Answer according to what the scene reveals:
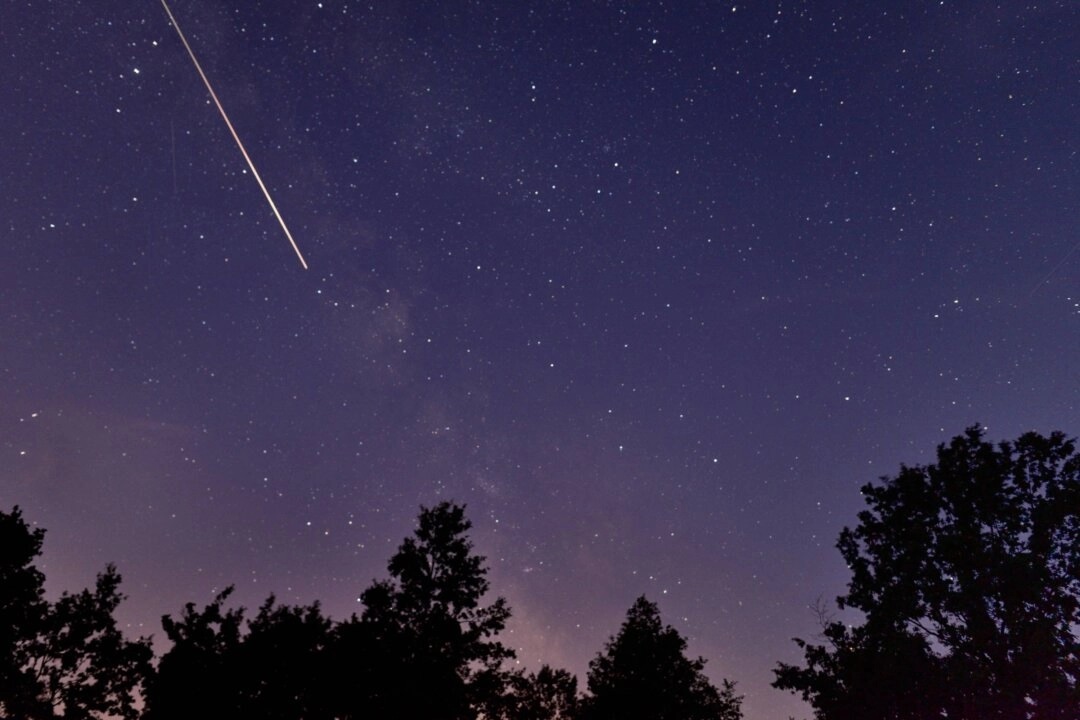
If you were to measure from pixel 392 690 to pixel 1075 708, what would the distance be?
75.8 feet

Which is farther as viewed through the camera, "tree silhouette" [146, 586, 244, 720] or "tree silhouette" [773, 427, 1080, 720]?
"tree silhouette" [146, 586, 244, 720]

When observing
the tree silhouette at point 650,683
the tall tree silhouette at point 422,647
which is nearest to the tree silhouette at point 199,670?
the tall tree silhouette at point 422,647

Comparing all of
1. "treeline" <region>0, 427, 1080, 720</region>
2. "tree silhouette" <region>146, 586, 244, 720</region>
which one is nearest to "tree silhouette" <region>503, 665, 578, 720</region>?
"treeline" <region>0, 427, 1080, 720</region>

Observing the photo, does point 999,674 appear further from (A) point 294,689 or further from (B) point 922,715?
(A) point 294,689

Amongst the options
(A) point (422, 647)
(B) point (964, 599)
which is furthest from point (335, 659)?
(B) point (964, 599)

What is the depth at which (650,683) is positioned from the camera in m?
32.5

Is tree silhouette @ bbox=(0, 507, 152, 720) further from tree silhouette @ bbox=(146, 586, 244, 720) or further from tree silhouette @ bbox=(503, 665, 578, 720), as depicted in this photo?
tree silhouette @ bbox=(503, 665, 578, 720)

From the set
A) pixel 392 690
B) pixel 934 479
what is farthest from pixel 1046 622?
pixel 392 690

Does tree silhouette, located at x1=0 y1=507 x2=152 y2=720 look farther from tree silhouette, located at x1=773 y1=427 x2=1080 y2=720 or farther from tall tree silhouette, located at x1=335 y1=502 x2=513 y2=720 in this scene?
tree silhouette, located at x1=773 y1=427 x2=1080 y2=720

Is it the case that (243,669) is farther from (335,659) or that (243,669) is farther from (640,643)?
(640,643)

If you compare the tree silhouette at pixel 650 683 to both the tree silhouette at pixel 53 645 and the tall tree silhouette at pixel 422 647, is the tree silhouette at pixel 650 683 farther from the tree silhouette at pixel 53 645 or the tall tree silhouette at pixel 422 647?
the tree silhouette at pixel 53 645

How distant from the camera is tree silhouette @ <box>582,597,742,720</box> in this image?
32.1 m

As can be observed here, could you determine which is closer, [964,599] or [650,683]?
[964,599]

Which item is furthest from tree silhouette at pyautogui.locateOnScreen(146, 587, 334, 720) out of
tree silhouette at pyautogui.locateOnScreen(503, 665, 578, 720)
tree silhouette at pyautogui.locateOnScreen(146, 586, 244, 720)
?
tree silhouette at pyautogui.locateOnScreen(503, 665, 578, 720)
